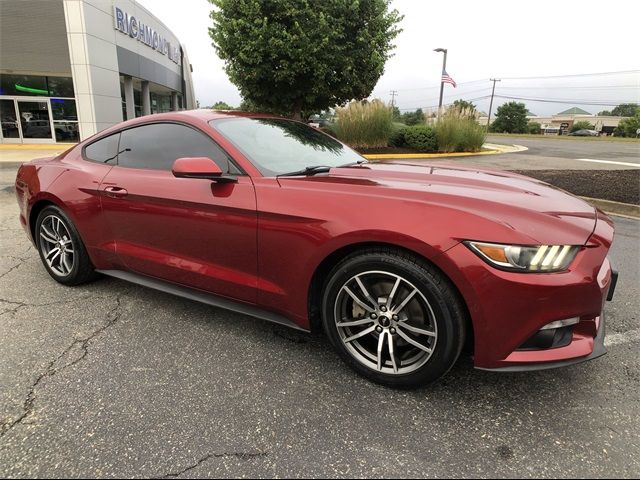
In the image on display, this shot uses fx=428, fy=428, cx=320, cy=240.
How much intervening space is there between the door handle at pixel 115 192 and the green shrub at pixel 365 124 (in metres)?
13.2

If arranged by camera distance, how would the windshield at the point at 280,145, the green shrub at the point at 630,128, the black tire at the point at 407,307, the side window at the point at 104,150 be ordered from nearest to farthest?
the black tire at the point at 407,307
the windshield at the point at 280,145
the side window at the point at 104,150
the green shrub at the point at 630,128

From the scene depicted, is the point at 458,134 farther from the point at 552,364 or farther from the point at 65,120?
the point at 65,120

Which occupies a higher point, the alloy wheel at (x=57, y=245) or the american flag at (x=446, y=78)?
the american flag at (x=446, y=78)

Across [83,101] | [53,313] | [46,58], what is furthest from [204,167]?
[46,58]

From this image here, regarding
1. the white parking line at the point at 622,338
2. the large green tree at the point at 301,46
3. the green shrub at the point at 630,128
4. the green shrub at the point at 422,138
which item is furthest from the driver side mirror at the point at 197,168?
the green shrub at the point at 630,128

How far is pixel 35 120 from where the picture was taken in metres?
20.9

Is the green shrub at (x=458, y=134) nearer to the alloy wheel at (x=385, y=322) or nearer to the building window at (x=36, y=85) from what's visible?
the alloy wheel at (x=385, y=322)

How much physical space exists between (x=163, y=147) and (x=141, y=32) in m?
24.9

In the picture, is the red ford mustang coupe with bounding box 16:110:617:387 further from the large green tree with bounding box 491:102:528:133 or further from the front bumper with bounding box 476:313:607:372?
the large green tree with bounding box 491:102:528:133

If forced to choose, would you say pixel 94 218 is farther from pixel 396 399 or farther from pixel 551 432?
A: pixel 551 432

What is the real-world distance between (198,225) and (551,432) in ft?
7.26

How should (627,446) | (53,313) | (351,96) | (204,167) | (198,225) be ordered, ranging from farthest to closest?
(351,96) → (53,313) → (198,225) → (204,167) → (627,446)

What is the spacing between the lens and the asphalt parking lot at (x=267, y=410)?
1807 mm

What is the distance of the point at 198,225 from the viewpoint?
271 cm
